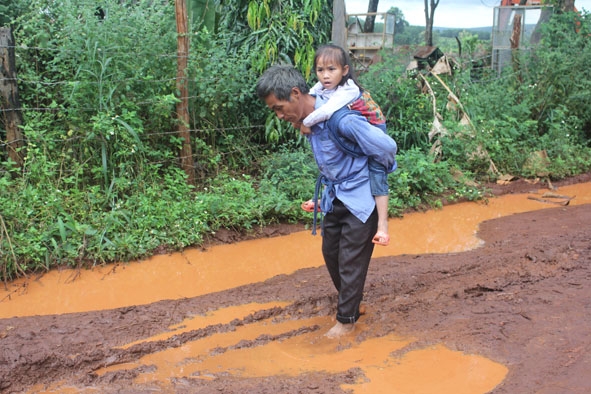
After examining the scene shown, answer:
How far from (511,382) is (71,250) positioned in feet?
12.3

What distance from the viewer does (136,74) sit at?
21.0ft

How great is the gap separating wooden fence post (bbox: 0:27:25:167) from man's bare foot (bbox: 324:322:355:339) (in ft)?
12.5

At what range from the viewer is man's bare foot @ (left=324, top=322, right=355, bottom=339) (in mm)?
3824

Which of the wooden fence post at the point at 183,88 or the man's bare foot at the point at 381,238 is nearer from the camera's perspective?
the man's bare foot at the point at 381,238

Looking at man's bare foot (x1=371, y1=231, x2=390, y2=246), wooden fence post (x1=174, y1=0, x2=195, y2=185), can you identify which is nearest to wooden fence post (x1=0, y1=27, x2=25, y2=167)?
wooden fence post (x1=174, y1=0, x2=195, y2=185)

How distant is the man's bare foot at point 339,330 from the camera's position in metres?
3.82

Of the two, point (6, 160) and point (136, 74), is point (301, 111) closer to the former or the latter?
point (136, 74)

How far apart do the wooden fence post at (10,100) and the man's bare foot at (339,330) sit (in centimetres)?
380

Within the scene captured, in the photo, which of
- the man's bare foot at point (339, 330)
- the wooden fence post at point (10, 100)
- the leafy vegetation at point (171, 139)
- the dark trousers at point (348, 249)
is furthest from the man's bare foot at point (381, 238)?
the wooden fence post at point (10, 100)

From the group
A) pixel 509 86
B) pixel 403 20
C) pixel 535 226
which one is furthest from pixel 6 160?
pixel 403 20

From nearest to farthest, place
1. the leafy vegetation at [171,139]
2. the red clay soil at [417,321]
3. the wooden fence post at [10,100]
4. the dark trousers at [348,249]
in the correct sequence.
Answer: the red clay soil at [417,321] → the dark trousers at [348,249] → the leafy vegetation at [171,139] → the wooden fence post at [10,100]

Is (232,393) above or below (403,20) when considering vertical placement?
below

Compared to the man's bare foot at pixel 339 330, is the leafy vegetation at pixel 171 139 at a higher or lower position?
higher

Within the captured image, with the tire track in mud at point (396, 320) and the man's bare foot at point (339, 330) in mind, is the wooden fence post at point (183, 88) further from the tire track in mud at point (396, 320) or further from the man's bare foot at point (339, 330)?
the man's bare foot at point (339, 330)
